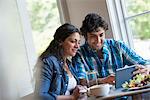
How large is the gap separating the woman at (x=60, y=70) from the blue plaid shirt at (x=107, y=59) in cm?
12

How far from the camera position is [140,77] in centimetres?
150

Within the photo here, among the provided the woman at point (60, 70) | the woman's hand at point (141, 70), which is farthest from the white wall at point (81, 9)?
the woman's hand at point (141, 70)

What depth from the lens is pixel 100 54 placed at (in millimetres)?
1984

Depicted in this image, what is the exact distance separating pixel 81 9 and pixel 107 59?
2.39ft

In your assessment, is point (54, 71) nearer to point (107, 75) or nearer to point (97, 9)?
point (107, 75)

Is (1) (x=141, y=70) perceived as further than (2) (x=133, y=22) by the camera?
No

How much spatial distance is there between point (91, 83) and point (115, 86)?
0.78 ft

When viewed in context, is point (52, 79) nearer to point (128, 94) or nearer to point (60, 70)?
point (60, 70)

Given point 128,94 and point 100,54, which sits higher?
point 100,54

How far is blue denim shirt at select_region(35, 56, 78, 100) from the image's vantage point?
1.60 metres

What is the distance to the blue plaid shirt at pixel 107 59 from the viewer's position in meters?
1.94

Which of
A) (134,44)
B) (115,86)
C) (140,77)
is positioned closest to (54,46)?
(115,86)

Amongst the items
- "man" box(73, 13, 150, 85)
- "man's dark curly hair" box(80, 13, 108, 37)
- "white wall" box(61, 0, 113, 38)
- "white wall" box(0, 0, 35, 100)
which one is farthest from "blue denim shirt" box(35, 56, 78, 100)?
"white wall" box(61, 0, 113, 38)

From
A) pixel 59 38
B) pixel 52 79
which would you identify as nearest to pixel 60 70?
pixel 52 79
